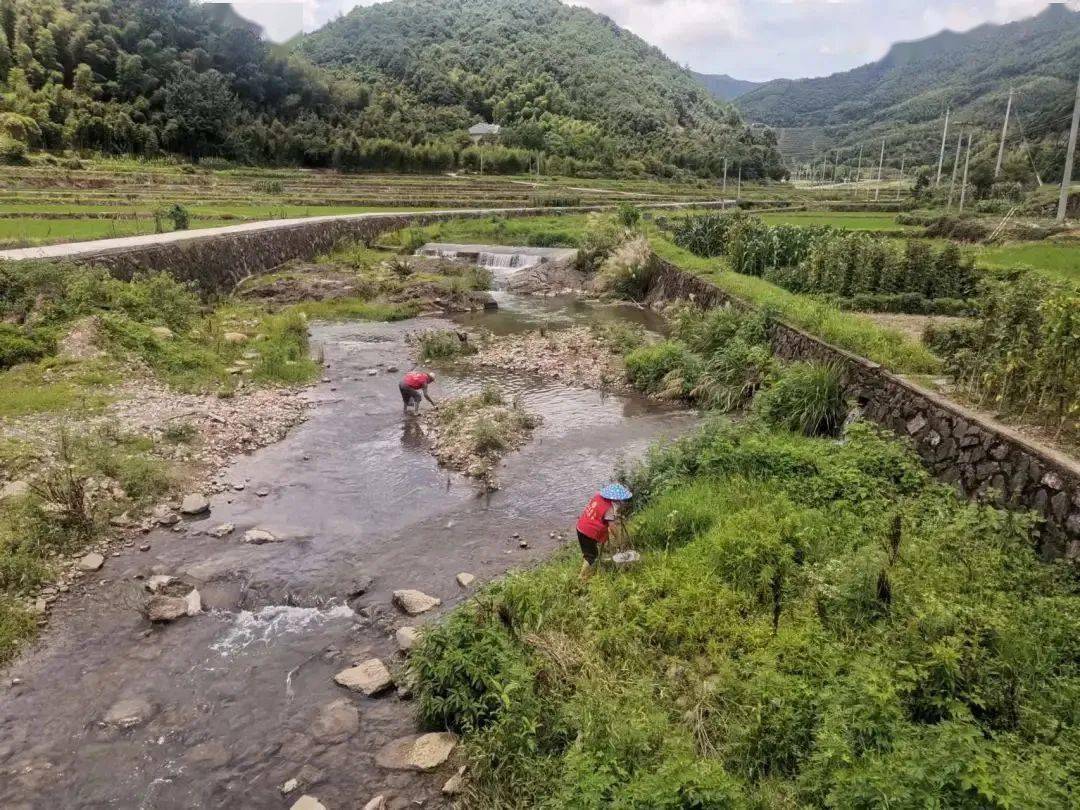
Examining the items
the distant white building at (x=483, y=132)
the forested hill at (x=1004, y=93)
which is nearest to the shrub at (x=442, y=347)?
the forested hill at (x=1004, y=93)

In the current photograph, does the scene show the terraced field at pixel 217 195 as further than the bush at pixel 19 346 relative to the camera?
Yes

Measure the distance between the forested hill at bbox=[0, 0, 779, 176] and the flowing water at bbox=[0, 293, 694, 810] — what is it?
163 feet

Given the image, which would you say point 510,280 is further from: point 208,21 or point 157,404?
point 208,21

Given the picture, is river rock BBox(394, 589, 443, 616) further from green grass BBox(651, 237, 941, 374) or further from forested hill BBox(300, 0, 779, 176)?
forested hill BBox(300, 0, 779, 176)

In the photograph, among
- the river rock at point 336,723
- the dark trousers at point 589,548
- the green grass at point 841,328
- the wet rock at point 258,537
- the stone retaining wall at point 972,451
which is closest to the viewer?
the river rock at point 336,723

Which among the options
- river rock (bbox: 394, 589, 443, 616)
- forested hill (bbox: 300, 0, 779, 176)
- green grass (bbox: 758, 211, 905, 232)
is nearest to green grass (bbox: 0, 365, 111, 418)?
river rock (bbox: 394, 589, 443, 616)

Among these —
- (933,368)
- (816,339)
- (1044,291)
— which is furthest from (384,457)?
(1044,291)

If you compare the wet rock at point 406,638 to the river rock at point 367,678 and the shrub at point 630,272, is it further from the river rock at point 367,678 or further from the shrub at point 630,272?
the shrub at point 630,272

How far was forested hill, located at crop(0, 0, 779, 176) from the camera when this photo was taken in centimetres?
6253

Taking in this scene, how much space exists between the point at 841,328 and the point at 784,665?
9202 millimetres

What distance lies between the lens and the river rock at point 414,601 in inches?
324

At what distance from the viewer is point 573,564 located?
8.67 metres

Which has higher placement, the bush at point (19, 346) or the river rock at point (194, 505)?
the bush at point (19, 346)

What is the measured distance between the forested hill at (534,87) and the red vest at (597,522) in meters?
91.0
